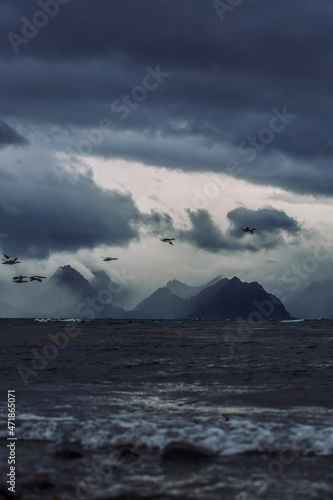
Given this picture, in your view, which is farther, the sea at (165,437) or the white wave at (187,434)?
the white wave at (187,434)

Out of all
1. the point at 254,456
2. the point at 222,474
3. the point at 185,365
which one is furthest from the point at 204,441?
the point at 185,365

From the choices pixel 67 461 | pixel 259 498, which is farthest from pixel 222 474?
pixel 67 461

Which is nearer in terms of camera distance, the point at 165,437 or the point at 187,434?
the point at 165,437

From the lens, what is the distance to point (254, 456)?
40.1 ft

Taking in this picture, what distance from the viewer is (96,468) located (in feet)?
36.8

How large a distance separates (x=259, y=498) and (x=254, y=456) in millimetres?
2725

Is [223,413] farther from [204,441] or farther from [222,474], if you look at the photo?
[222,474]

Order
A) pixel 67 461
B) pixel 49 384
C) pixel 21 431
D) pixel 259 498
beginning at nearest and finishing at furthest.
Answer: pixel 259 498 < pixel 67 461 < pixel 21 431 < pixel 49 384

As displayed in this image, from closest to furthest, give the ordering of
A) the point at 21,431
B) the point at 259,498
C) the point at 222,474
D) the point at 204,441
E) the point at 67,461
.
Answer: the point at 259,498 < the point at 222,474 < the point at 67,461 < the point at 204,441 < the point at 21,431

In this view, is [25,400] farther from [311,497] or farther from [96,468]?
[311,497]

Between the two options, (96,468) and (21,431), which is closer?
(96,468)

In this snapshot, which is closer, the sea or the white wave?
the sea

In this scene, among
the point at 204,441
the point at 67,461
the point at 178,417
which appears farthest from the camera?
the point at 178,417

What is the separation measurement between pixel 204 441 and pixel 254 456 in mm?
1559
